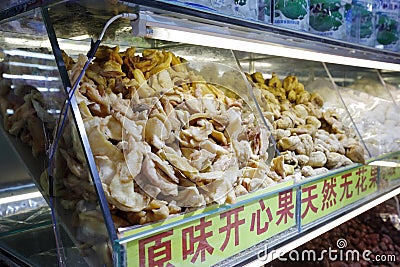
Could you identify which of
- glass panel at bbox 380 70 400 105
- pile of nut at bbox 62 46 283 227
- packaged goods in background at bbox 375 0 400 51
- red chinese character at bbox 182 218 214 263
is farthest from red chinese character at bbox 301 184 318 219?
glass panel at bbox 380 70 400 105

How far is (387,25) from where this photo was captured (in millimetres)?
2115

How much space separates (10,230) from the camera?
1200 millimetres

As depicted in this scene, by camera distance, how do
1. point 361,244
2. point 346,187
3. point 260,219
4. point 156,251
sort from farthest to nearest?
point 361,244, point 346,187, point 260,219, point 156,251

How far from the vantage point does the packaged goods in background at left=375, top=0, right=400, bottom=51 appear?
205cm

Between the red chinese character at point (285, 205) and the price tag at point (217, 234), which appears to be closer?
the price tag at point (217, 234)

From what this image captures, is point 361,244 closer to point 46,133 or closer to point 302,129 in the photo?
point 302,129

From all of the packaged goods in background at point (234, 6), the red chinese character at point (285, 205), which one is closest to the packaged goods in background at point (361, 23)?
the packaged goods in background at point (234, 6)

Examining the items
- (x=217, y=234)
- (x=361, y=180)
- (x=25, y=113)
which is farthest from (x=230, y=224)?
(x=361, y=180)

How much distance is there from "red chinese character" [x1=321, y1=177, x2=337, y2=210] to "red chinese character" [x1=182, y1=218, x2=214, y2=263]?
63cm

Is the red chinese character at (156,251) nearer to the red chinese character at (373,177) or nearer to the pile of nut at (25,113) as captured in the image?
the pile of nut at (25,113)

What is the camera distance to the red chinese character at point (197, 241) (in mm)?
895

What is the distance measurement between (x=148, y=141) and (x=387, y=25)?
175cm

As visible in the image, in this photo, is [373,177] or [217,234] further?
[373,177]

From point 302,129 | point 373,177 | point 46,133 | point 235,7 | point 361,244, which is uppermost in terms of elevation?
point 235,7
